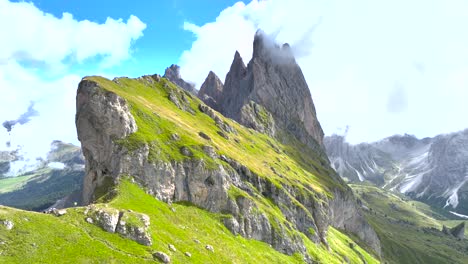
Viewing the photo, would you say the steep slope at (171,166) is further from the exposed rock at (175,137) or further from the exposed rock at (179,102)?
the exposed rock at (179,102)

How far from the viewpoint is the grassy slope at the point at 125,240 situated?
5972 centimetres

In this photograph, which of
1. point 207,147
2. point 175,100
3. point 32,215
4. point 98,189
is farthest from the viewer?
point 175,100

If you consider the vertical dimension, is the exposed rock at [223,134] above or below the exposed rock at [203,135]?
above

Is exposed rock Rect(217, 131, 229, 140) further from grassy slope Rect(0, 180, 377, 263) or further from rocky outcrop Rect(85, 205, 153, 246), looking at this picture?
rocky outcrop Rect(85, 205, 153, 246)

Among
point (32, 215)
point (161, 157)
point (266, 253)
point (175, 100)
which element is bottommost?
point (266, 253)

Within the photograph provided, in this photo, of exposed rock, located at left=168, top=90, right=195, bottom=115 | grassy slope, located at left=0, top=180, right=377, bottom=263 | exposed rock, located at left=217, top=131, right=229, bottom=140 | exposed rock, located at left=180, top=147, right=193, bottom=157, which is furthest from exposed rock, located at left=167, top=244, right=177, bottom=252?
exposed rock, located at left=168, top=90, right=195, bottom=115

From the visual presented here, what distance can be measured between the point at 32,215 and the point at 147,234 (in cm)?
1994

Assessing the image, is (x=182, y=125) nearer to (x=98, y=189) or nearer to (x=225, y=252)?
(x=98, y=189)

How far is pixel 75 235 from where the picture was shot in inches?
2606

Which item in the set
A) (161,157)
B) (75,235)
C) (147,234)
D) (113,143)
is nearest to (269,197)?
(161,157)

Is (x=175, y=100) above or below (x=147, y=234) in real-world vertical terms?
above

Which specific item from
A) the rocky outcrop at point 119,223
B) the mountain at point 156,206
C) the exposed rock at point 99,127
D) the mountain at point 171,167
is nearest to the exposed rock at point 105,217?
the rocky outcrop at point 119,223

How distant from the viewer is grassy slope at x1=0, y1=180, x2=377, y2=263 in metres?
59.7

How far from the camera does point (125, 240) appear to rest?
7231cm
